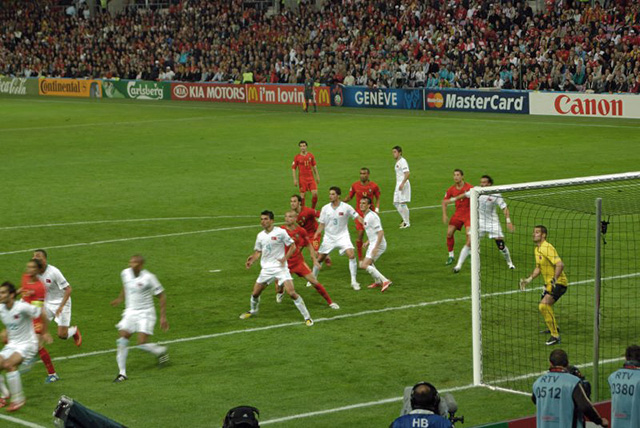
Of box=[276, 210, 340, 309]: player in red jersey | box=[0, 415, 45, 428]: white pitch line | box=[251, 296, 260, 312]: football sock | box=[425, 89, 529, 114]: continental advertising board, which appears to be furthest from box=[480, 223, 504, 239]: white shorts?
box=[425, 89, 529, 114]: continental advertising board

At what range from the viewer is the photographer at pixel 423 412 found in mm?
8094

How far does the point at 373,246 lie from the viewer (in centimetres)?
1973

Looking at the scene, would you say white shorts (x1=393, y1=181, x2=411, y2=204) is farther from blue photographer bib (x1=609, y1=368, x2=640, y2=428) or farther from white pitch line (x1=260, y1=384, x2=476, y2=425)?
blue photographer bib (x1=609, y1=368, x2=640, y2=428)

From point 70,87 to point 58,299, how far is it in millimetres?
55096

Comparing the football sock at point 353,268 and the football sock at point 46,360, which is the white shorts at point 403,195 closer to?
the football sock at point 353,268

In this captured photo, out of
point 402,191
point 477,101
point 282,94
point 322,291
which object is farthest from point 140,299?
point 282,94

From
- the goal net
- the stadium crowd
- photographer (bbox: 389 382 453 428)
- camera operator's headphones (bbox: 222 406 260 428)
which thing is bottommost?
the goal net

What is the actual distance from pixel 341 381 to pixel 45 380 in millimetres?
4028

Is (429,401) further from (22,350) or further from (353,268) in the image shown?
(353,268)

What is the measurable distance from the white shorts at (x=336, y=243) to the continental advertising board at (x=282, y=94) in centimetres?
3652

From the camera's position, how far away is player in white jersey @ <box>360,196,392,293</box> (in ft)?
63.0

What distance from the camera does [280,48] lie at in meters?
63.7

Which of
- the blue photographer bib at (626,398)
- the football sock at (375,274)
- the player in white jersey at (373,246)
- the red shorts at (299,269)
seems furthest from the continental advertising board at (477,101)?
the blue photographer bib at (626,398)

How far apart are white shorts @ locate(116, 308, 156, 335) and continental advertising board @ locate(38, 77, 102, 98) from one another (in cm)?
5424
